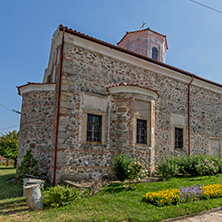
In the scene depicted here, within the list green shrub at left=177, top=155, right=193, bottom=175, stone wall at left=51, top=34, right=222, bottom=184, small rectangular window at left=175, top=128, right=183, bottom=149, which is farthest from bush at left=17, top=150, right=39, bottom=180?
small rectangular window at left=175, top=128, right=183, bottom=149

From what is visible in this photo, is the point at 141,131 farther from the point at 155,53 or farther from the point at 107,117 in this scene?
the point at 155,53

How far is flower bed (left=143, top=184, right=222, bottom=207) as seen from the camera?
646cm

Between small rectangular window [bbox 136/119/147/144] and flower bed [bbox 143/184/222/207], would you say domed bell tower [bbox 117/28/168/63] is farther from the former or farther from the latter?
flower bed [bbox 143/184/222/207]

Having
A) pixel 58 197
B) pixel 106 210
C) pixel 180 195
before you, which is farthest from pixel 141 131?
pixel 58 197

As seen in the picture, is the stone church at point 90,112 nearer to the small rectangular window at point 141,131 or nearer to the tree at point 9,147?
the small rectangular window at point 141,131

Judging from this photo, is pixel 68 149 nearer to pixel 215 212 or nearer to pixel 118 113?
pixel 118 113

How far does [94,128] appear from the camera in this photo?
1012cm

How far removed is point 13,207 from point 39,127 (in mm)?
4304

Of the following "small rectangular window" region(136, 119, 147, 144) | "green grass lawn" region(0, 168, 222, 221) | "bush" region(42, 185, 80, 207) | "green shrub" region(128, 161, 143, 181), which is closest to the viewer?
"green grass lawn" region(0, 168, 222, 221)

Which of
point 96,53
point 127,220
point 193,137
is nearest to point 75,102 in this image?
point 96,53

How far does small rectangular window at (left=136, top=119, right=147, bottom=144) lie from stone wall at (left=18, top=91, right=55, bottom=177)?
13.6 feet

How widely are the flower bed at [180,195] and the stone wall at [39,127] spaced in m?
5.21

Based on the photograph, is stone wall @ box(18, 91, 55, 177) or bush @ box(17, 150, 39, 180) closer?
bush @ box(17, 150, 39, 180)

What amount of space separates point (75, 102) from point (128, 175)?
3.93 meters
